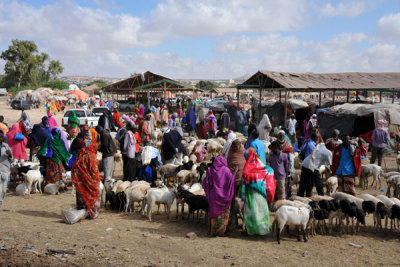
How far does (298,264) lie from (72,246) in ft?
10.6

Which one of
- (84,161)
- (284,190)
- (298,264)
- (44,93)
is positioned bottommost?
(298,264)

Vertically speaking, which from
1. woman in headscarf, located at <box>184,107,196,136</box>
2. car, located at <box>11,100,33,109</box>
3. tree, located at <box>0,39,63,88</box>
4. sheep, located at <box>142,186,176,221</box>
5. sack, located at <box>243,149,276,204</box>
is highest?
tree, located at <box>0,39,63,88</box>

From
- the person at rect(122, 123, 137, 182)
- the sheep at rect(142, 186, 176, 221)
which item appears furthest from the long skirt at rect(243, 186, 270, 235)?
the person at rect(122, 123, 137, 182)

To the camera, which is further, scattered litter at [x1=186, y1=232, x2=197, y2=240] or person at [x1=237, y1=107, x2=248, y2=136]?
person at [x1=237, y1=107, x2=248, y2=136]

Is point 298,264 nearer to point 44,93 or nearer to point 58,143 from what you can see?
point 58,143

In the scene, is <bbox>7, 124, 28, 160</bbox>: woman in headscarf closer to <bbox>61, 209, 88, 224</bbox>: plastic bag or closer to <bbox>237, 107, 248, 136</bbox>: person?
<bbox>61, 209, 88, 224</bbox>: plastic bag

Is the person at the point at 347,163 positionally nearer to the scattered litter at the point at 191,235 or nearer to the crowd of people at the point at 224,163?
the crowd of people at the point at 224,163

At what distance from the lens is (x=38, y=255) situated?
16.3 ft

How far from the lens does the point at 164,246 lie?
17.7 feet

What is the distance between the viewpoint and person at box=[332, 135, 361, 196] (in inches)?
308

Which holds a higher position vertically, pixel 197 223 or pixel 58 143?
pixel 58 143

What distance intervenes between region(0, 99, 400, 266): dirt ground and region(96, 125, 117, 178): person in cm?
170

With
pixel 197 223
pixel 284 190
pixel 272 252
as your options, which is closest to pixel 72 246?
pixel 197 223

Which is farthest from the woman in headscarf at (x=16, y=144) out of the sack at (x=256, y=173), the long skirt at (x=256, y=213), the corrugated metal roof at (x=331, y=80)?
the corrugated metal roof at (x=331, y=80)
